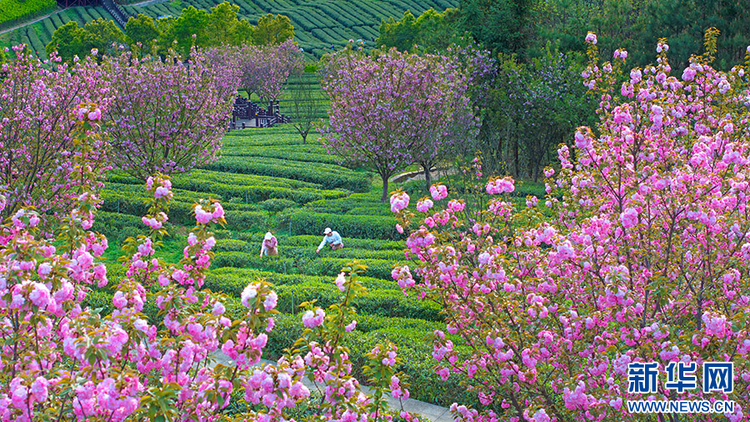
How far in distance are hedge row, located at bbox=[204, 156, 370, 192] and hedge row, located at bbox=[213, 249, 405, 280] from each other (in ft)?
31.3

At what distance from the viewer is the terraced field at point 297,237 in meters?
10.5

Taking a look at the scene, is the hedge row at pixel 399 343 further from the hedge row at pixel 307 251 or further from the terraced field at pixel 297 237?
the hedge row at pixel 307 251

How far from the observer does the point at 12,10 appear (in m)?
87.1

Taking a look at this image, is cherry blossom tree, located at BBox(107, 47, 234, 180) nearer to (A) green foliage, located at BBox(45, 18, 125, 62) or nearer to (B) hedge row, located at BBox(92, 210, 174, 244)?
(B) hedge row, located at BBox(92, 210, 174, 244)

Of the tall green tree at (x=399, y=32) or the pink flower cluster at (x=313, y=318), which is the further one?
the tall green tree at (x=399, y=32)

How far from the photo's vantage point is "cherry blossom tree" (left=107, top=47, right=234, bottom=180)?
58.3 feet

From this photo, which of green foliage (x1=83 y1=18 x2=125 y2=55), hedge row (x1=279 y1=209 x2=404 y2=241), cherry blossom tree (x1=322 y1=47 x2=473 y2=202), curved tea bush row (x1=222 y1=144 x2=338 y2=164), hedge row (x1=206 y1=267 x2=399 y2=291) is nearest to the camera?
hedge row (x1=206 y1=267 x2=399 y2=291)

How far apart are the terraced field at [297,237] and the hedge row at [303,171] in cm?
4

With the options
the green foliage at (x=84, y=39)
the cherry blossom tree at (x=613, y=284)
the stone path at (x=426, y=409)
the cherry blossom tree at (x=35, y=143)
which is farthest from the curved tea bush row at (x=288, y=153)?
the green foliage at (x=84, y=39)

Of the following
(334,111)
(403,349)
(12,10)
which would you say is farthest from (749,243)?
(12,10)

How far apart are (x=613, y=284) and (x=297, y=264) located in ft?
33.6

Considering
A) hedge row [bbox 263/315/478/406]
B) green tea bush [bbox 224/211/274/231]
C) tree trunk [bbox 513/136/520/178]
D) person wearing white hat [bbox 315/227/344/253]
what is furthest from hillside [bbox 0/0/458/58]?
hedge row [bbox 263/315/478/406]

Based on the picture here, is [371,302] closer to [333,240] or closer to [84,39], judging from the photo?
[333,240]

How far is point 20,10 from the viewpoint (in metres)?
88.3
